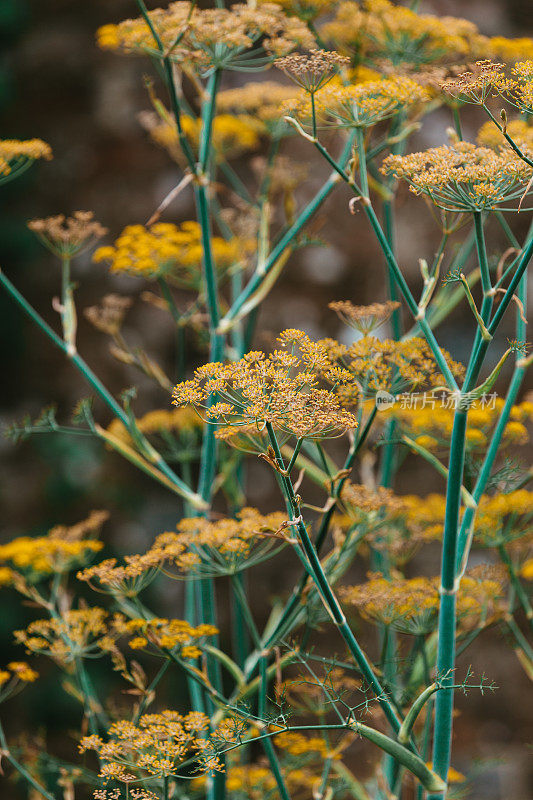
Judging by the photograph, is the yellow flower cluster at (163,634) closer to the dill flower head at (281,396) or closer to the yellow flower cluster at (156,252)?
the dill flower head at (281,396)

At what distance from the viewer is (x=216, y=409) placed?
1003 millimetres

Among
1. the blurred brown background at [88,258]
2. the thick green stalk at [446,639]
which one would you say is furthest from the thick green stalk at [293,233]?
the blurred brown background at [88,258]

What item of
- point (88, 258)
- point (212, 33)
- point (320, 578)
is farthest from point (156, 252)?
point (88, 258)

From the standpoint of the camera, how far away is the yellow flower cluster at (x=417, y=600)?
5.03 feet

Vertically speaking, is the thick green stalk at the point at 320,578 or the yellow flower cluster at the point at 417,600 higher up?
the thick green stalk at the point at 320,578

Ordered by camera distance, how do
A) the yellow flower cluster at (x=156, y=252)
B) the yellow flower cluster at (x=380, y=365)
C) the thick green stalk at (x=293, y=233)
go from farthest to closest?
the yellow flower cluster at (x=156, y=252) < the thick green stalk at (x=293, y=233) < the yellow flower cluster at (x=380, y=365)

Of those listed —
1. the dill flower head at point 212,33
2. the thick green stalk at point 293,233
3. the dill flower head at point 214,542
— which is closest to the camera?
the dill flower head at point 214,542

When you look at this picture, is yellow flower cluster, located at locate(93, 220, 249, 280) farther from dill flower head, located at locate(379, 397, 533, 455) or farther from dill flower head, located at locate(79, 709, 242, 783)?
dill flower head, located at locate(79, 709, 242, 783)

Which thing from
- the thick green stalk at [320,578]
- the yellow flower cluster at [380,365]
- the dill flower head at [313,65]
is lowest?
the thick green stalk at [320,578]

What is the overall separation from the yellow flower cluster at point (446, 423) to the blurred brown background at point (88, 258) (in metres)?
1.48

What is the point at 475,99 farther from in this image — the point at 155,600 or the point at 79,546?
the point at 155,600

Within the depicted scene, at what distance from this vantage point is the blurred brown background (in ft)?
11.0

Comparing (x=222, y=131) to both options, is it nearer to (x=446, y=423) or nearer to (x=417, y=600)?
(x=446, y=423)

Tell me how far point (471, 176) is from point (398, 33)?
870 millimetres
